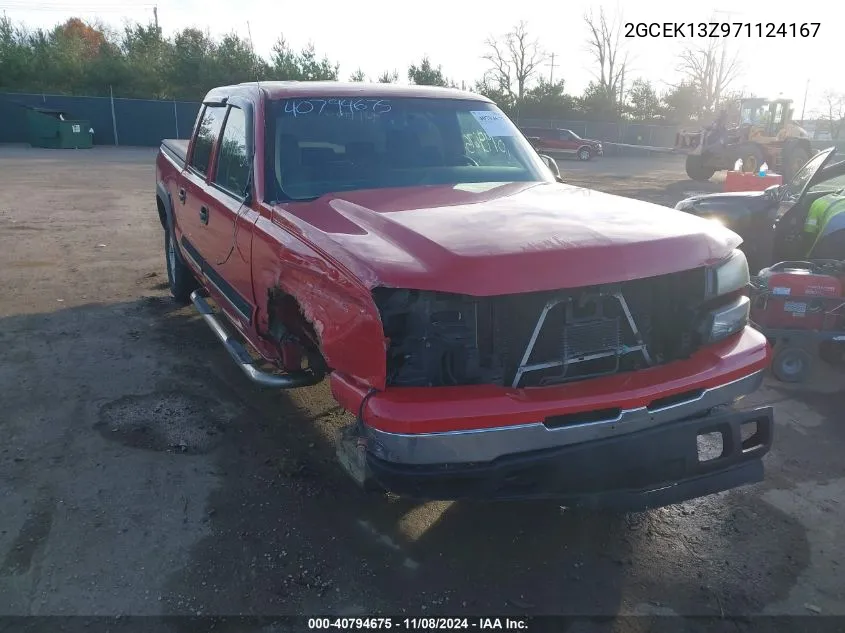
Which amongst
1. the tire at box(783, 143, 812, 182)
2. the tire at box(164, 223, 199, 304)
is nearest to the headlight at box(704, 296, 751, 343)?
the tire at box(164, 223, 199, 304)

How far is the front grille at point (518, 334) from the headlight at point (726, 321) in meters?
0.13

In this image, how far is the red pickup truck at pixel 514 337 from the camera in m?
2.43

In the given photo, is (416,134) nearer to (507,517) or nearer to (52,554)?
(507,517)

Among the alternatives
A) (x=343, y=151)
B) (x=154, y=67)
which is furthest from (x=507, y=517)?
(x=154, y=67)

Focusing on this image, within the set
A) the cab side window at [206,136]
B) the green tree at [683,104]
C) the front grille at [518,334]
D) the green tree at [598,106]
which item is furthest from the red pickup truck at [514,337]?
the green tree at [683,104]

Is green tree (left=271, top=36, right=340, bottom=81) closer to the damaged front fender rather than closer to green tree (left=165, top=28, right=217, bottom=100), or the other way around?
green tree (left=165, top=28, right=217, bottom=100)

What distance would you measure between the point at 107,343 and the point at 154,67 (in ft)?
116

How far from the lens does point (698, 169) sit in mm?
22312

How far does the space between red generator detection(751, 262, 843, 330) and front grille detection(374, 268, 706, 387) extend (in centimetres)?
276

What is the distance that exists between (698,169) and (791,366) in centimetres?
1906

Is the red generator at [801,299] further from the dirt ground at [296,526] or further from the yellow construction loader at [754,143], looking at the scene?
the yellow construction loader at [754,143]

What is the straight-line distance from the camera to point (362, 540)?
10.1 feet

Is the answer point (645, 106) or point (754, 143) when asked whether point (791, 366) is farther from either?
point (645, 106)

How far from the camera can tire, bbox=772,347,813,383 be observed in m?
5.08
